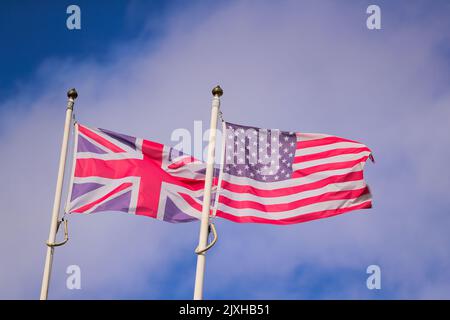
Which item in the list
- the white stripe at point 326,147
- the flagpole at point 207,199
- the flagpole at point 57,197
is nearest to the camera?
the flagpole at point 207,199

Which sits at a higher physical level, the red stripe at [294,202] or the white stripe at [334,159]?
the white stripe at [334,159]

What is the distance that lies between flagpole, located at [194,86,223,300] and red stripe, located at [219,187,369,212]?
947 mm

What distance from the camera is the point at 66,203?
19219 mm

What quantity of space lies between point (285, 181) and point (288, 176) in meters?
0.16

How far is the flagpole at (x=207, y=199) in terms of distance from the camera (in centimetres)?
1661

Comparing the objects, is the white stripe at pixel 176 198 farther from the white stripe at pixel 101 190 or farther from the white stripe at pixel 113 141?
the white stripe at pixel 113 141

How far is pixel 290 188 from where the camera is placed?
19234 millimetres

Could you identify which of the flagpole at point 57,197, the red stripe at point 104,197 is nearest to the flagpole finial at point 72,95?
the flagpole at point 57,197

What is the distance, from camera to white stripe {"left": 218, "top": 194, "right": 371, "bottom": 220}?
18.6 metres

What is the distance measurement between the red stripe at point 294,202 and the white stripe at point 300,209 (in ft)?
0.27
